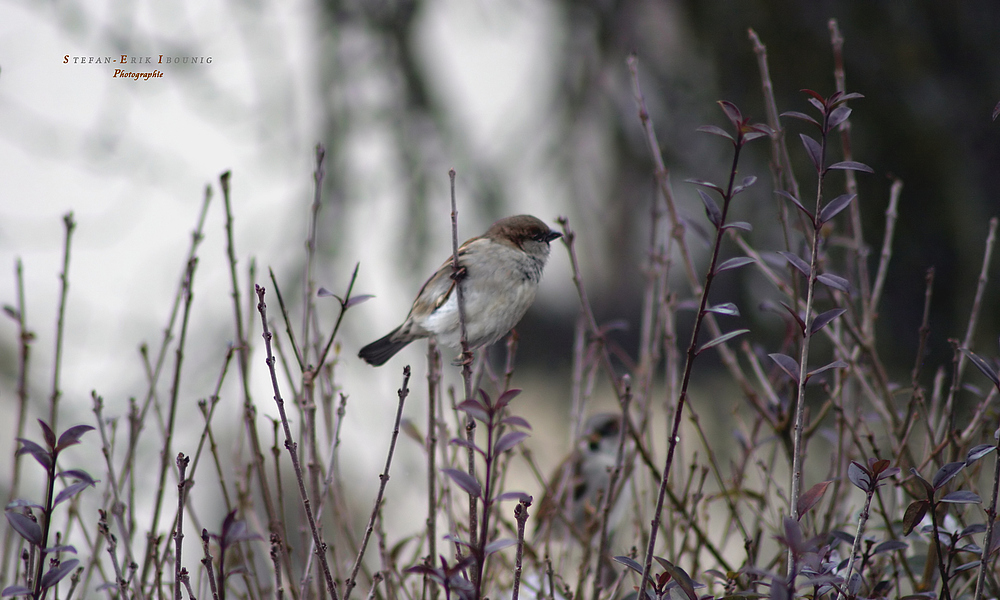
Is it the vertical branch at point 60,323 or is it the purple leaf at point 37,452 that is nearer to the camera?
the purple leaf at point 37,452

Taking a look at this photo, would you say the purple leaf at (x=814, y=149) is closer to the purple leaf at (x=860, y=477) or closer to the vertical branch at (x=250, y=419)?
the purple leaf at (x=860, y=477)

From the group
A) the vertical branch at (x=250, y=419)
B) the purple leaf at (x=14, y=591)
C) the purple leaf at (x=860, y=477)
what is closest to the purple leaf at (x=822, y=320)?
the purple leaf at (x=860, y=477)

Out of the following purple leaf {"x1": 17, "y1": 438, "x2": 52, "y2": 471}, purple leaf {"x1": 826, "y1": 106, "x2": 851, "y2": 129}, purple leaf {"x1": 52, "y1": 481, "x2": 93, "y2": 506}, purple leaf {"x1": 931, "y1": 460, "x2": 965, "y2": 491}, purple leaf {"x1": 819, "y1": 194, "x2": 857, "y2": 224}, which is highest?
purple leaf {"x1": 826, "y1": 106, "x2": 851, "y2": 129}

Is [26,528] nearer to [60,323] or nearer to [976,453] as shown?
[60,323]

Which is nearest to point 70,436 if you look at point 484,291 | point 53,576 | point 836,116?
point 53,576

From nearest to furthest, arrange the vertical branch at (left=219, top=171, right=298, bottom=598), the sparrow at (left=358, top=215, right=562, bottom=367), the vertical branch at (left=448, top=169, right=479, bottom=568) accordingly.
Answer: the vertical branch at (left=448, top=169, right=479, bottom=568)
the vertical branch at (left=219, top=171, right=298, bottom=598)
the sparrow at (left=358, top=215, right=562, bottom=367)

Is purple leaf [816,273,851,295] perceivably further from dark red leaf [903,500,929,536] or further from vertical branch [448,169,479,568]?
vertical branch [448,169,479,568]

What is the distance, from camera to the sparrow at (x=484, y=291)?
179cm

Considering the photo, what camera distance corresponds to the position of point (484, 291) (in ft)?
5.91

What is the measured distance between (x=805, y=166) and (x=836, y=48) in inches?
74.8

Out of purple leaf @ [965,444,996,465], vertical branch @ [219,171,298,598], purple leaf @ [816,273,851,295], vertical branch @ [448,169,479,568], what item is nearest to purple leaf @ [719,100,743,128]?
purple leaf @ [816,273,851,295]

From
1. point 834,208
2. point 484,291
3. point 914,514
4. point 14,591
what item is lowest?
point 914,514

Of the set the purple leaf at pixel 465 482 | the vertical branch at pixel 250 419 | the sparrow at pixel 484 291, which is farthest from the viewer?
the sparrow at pixel 484 291

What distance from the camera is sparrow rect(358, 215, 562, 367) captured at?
5.87 feet
